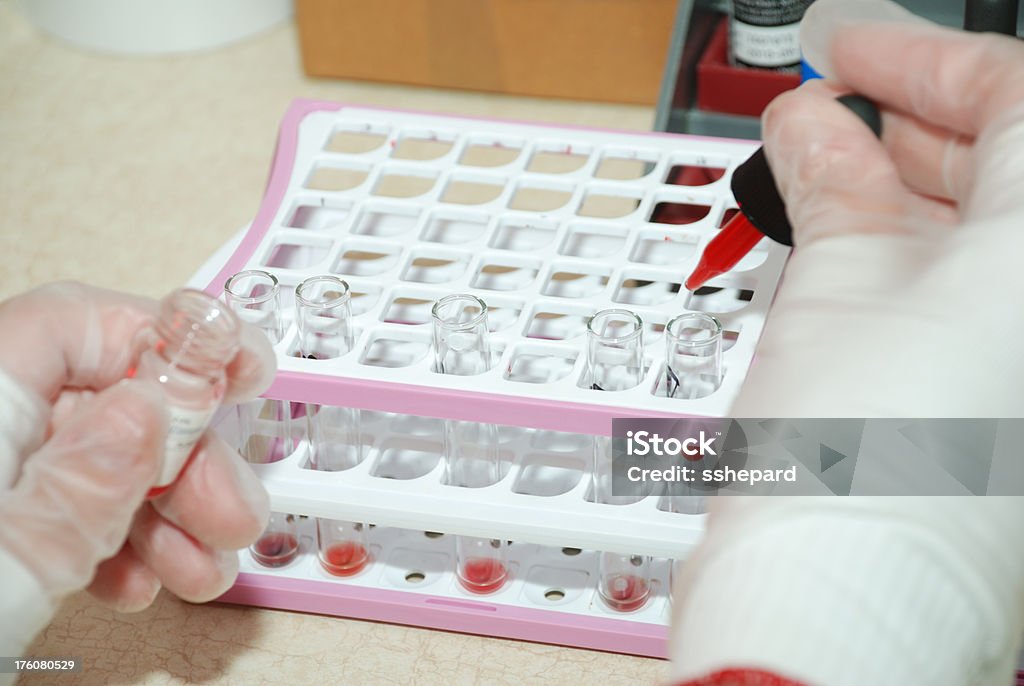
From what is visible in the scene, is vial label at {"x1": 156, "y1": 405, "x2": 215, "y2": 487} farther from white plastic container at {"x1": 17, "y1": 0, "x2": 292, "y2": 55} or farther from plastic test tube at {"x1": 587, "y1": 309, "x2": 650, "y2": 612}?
white plastic container at {"x1": 17, "y1": 0, "x2": 292, "y2": 55}

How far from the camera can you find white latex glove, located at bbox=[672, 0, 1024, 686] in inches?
15.9

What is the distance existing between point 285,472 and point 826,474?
1.20 ft

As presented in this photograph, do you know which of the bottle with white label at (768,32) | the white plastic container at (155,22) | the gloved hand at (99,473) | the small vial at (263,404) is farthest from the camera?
the white plastic container at (155,22)

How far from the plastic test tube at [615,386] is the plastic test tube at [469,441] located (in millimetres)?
65

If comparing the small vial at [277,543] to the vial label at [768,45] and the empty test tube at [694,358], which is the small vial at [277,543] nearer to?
the empty test tube at [694,358]

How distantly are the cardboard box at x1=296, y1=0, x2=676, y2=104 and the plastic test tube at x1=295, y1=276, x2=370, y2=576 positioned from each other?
61cm

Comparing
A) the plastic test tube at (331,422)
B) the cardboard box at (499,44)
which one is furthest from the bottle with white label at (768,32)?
the plastic test tube at (331,422)

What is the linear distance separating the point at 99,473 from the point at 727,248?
0.40 meters

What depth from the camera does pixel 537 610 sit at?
75 cm

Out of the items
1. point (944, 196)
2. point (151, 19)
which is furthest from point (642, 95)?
point (944, 196)

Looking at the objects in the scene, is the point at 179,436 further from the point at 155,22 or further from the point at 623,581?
the point at 155,22

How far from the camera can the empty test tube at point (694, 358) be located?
28.2 inches

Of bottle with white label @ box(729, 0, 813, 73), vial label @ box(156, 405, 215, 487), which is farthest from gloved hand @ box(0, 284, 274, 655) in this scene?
bottle with white label @ box(729, 0, 813, 73)

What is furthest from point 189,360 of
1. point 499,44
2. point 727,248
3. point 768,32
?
point 499,44
